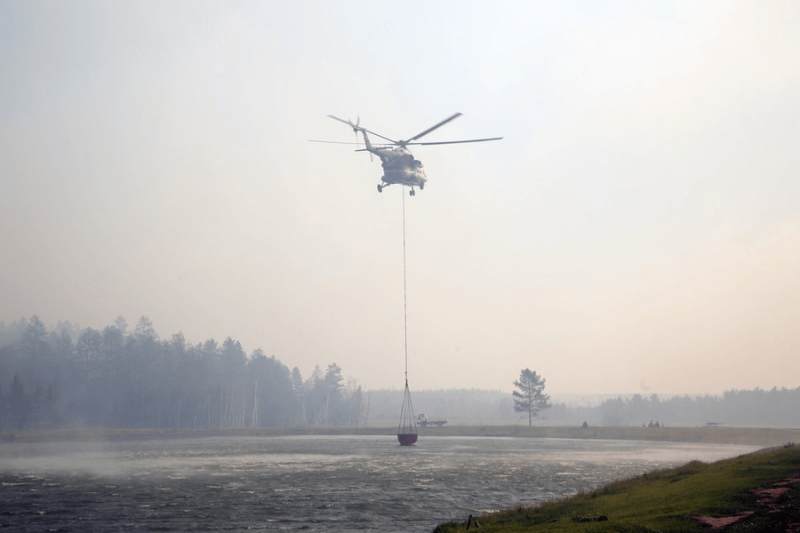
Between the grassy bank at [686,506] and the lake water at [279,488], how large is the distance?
761 cm

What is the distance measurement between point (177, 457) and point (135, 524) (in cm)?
6492

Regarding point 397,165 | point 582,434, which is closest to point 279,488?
point 397,165

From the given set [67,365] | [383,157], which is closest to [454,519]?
[383,157]

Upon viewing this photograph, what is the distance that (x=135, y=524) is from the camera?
4616 cm

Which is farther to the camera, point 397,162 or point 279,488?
point 397,162

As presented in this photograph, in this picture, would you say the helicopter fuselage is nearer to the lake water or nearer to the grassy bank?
the lake water

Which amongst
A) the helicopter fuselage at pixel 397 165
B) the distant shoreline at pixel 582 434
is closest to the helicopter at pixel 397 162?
the helicopter fuselage at pixel 397 165

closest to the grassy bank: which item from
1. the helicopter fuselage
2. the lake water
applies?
the lake water

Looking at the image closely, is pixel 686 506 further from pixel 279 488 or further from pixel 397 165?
pixel 397 165

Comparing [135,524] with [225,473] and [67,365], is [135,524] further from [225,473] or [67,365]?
[67,365]

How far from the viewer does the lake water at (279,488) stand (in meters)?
47.5

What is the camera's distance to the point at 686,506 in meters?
35.1

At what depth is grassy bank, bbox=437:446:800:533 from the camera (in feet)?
99.6

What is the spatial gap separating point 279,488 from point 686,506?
4165 centimetres
